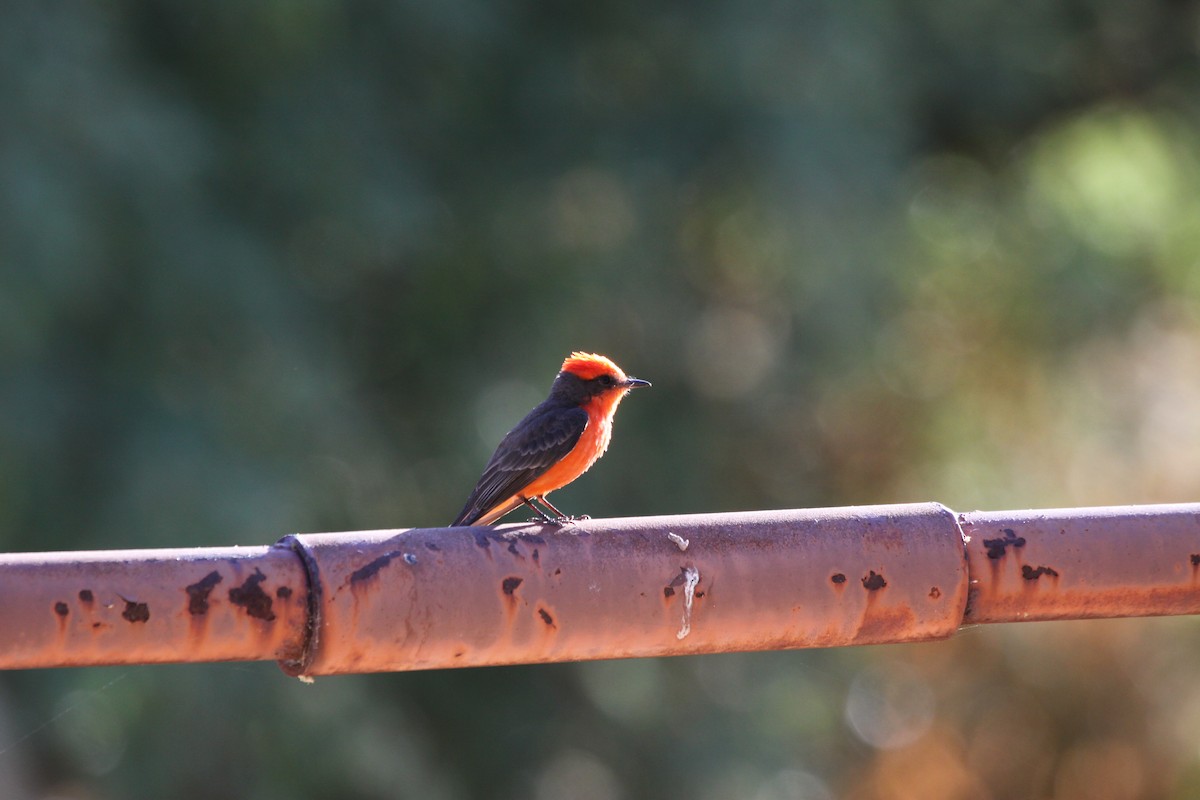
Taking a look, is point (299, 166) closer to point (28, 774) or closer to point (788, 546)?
point (28, 774)

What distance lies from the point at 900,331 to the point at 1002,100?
2.07 meters

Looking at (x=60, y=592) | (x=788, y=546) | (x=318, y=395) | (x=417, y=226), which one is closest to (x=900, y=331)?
(x=417, y=226)

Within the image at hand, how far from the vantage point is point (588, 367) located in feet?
19.3

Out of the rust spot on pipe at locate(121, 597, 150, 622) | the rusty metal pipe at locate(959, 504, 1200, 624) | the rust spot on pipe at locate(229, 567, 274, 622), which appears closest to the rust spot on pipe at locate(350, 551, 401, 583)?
the rust spot on pipe at locate(229, 567, 274, 622)

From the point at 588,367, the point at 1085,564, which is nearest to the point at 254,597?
the point at 1085,564

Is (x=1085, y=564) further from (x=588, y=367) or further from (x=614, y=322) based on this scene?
(x=614, y=322)

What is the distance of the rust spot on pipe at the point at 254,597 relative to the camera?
2268 millimetres

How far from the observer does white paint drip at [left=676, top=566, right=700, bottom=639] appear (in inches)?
99.7

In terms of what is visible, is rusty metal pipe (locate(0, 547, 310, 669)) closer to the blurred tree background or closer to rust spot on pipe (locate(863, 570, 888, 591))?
rust spot on pipe (locate(863, 570, 888, 591))

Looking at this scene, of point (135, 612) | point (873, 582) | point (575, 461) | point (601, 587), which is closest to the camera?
point (135, 612)

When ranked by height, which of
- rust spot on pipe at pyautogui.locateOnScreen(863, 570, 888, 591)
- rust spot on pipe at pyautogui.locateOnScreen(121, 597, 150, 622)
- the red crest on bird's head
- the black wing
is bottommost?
Result: rust spot on pipe at pyautogui.locateOnScreen(121, 597, 150, 622)

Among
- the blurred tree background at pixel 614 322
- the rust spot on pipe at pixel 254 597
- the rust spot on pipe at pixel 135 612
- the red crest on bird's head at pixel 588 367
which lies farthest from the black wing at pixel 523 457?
the rust spot on pipe at pixel 135 612

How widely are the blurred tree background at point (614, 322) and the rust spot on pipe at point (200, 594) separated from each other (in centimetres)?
540

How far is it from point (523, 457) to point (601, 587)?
285 centimetres
